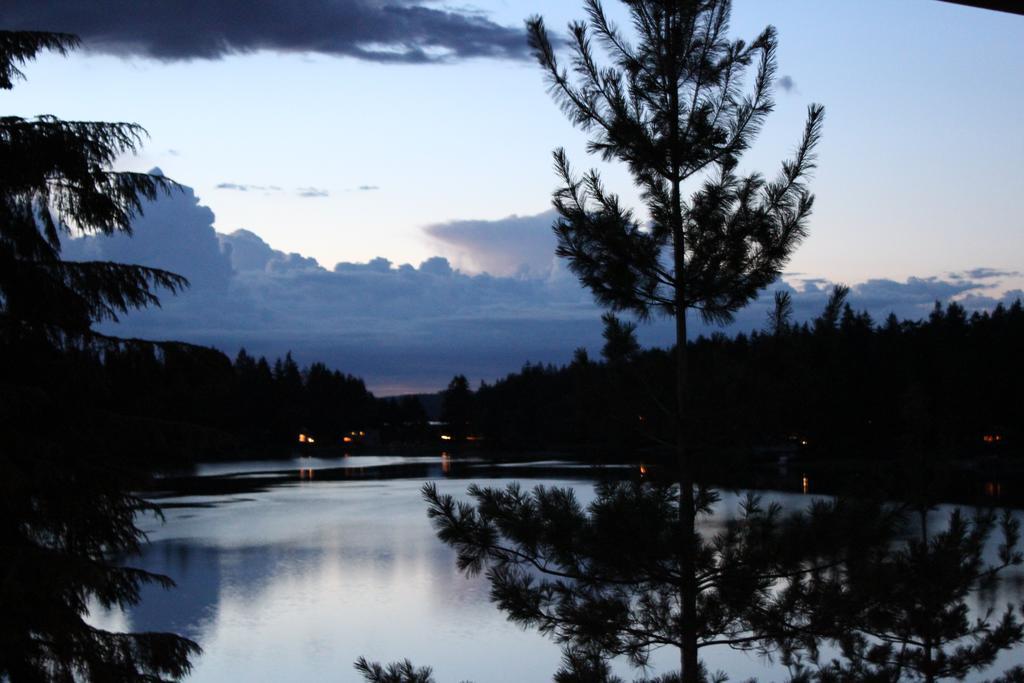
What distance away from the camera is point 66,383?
6492mm

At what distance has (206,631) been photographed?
19.9m

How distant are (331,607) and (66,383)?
16.7m

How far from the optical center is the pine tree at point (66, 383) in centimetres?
605

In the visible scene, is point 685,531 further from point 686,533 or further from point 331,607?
point 331,607

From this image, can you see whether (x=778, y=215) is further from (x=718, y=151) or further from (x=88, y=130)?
(x=88, y=130)

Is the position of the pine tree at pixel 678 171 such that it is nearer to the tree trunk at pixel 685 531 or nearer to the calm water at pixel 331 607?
the tree trunk at pixel 685 531

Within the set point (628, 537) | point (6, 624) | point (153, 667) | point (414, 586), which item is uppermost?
point (628, 537)

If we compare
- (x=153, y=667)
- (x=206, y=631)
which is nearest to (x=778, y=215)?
(x=153, y=667)

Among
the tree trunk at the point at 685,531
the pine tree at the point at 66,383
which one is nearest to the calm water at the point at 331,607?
the pine tree at the point at 66,383

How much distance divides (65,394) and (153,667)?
5.96 ft

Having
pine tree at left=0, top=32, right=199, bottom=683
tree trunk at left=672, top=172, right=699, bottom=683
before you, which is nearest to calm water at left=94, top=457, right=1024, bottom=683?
pine tree at left=0, top=32, right=199, bottom=683

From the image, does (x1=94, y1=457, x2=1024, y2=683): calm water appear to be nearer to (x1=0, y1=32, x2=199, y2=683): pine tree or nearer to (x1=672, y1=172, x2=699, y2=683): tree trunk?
(x1=0, y1=32, x2=199, y2=683): pine tree

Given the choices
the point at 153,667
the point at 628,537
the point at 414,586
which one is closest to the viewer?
the point at 628,537

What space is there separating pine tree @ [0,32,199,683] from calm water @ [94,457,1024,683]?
7096mm
